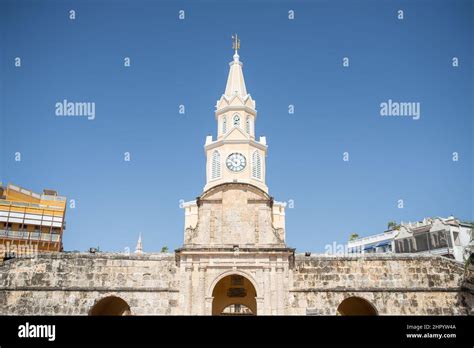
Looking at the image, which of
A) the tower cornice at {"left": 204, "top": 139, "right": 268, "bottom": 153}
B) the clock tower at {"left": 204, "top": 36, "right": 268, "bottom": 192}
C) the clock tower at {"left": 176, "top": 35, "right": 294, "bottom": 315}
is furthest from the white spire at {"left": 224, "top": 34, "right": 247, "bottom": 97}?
the clock tower at {"left": 176, "top": 35, "right": 294, "bottom": 315}

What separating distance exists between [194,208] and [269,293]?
74.4 ft

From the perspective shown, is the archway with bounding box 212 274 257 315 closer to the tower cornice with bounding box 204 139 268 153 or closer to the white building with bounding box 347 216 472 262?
the tower cornice with bounding box 204 139 268 153

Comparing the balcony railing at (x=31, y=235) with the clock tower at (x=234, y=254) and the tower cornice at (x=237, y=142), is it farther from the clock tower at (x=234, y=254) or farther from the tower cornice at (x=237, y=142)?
the clock tower at (x=234, y=254)

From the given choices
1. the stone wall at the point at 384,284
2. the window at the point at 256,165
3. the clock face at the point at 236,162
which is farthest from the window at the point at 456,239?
the clock face at the point at 236,162

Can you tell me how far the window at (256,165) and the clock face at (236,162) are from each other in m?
1.16

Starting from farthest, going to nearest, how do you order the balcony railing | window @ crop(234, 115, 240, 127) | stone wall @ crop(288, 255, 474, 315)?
1. the balcony railing
2. window @ crop(234, 115, 240, 127)
3. stone wall @ crop(288, 255, 474, 315)

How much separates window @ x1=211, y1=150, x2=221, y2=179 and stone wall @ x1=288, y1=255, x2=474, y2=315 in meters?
18.5

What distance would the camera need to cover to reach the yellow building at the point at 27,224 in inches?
1889

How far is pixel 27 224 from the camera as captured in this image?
4928cm

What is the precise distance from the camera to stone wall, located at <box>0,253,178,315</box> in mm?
25812

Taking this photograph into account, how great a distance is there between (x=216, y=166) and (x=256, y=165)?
153 inches
